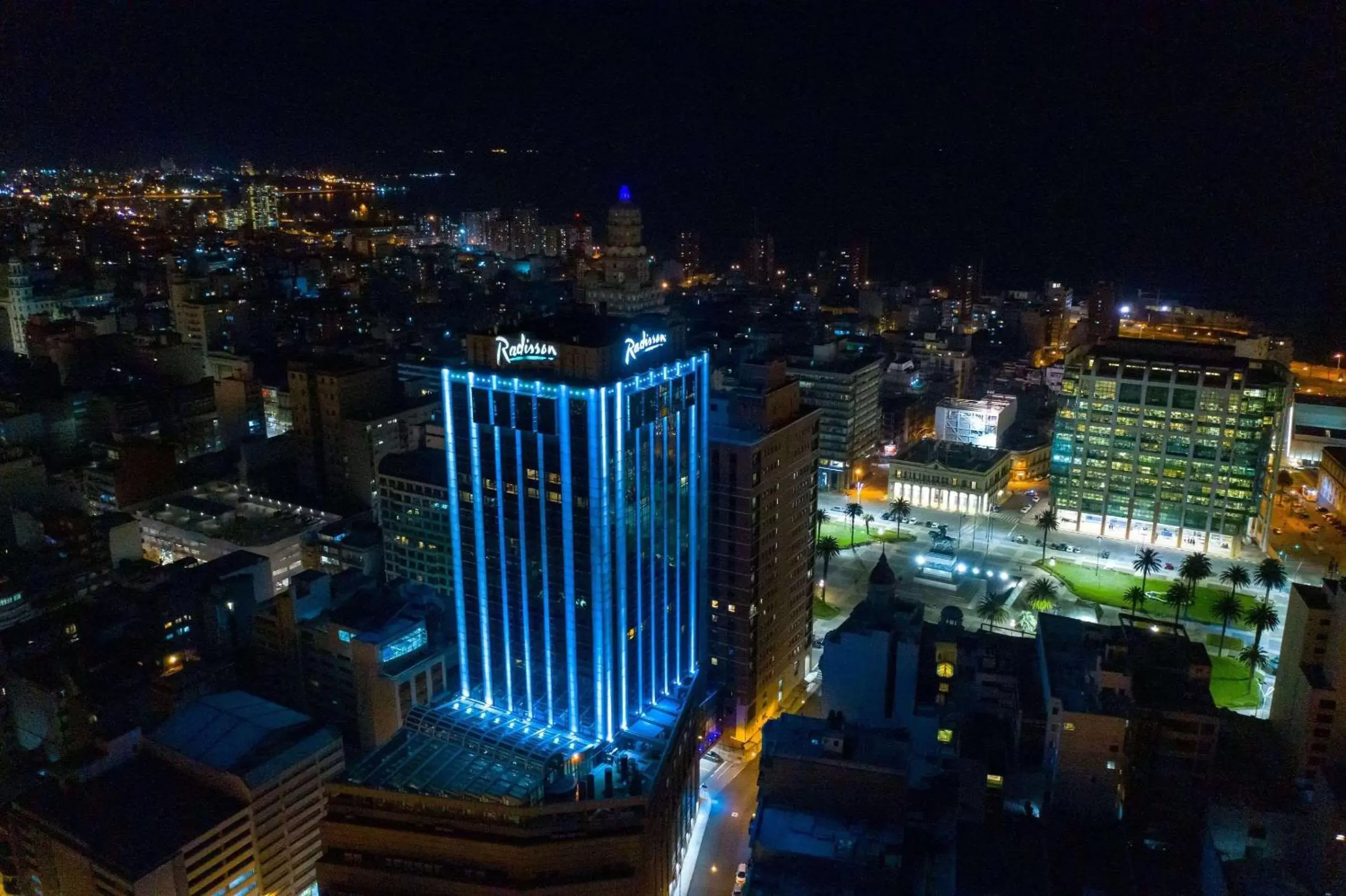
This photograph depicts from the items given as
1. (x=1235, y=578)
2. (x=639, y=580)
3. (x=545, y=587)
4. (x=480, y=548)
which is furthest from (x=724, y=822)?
(x=1235, y=578)

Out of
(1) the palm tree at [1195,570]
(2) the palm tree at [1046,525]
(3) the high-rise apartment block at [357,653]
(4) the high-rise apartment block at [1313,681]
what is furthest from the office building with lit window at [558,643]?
(2) the palm tree at [1046,525]

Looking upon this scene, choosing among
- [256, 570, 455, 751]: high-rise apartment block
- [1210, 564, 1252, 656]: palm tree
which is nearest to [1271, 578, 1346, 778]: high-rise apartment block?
[1210, 564, 1252, 656]: palm tree

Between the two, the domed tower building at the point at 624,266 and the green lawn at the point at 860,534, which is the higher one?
the domed tower building at the point at 624,266

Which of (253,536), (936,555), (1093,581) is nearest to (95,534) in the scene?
(253,536)

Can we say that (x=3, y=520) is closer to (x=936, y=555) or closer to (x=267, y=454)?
(x=267, y=454)

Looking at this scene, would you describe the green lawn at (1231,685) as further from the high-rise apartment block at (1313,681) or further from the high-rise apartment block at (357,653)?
the high-rise apartment block at (357,653)

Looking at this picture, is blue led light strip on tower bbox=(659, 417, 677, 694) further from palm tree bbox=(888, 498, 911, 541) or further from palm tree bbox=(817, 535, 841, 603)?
palm tree bbox=(888, 498, 911, 541)
